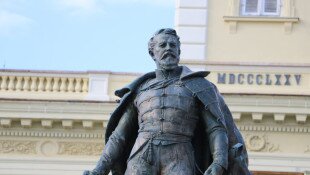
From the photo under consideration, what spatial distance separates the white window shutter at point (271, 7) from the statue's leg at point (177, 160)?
22573 mm

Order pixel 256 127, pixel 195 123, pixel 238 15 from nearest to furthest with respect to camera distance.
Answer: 1. pixel 195 123
2. pixel 256 127
3. pixel 238 15

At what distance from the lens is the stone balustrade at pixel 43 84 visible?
34031mm

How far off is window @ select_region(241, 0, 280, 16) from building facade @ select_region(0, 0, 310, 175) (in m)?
0.03

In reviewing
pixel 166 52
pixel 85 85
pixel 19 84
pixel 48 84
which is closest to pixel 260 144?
pixel 85 85

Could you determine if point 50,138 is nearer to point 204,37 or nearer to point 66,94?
point 66,94

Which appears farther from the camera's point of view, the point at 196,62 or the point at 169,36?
the point at 196,62

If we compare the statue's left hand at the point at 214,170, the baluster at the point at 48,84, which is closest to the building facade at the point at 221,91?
the baluster at the point at 48,84

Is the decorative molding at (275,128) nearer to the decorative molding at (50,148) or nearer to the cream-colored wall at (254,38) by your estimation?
the cream-colored wall at (254,38)

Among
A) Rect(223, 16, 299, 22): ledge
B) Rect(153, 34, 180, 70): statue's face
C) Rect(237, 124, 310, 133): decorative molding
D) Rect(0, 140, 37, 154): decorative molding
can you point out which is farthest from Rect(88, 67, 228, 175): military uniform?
Rect(223, 16, 299, 22): ledge

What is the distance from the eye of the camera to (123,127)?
1288cm

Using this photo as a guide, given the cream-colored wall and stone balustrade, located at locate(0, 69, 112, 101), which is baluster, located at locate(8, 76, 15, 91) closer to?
stone balustrade, located at locate(0, 69, 112, 101)

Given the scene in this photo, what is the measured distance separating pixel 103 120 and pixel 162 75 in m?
20.3

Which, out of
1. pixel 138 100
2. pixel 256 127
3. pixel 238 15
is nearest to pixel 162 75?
pixel 138 100

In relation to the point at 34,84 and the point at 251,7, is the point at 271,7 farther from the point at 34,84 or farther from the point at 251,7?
the point at 34,84
